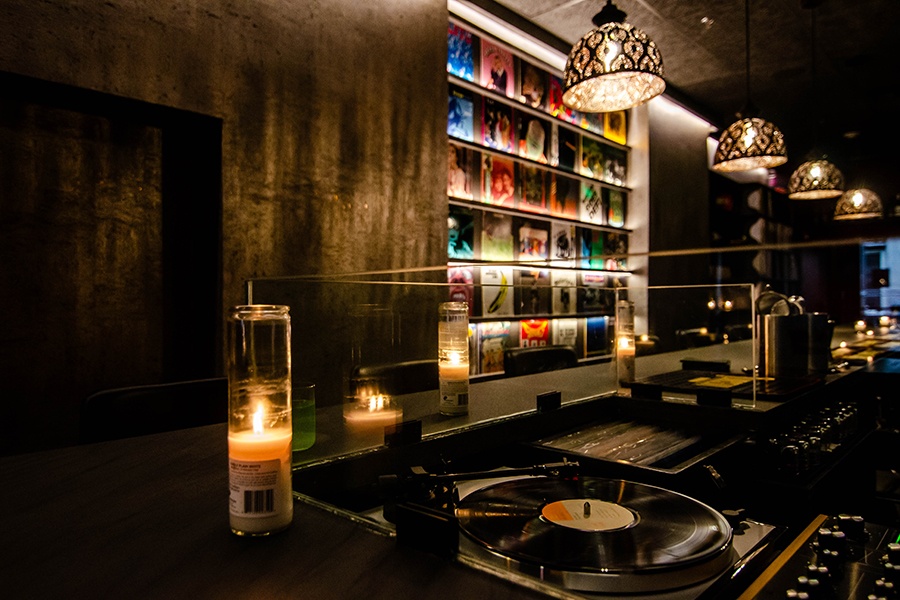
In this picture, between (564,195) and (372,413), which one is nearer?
(372,413)

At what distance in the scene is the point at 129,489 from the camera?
894mm

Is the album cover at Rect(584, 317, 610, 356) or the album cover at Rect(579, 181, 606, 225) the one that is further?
the album cover at Rect(579, 181, 606, 225)

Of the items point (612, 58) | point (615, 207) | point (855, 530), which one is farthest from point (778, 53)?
point (855, 530)

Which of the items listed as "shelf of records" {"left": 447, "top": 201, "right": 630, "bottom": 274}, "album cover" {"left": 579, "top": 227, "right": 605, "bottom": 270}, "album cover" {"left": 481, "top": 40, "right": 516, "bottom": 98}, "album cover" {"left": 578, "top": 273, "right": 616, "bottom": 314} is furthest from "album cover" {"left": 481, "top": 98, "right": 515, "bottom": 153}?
"album cover" {"left": 578, "top": 273, "right": 616, "bottom": 314}

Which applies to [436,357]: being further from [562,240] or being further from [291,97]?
[562,240]

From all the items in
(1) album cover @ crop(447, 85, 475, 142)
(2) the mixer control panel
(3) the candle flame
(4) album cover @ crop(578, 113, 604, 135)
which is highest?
(4) album cover @ crop(578, 113, 604, 135)

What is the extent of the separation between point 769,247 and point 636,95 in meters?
2.15

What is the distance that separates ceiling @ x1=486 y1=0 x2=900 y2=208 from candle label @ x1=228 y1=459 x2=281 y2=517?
4.23m

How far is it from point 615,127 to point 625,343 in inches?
177

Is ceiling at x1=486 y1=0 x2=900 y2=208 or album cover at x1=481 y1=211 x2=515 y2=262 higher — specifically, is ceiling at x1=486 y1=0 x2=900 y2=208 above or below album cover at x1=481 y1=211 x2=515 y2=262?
above

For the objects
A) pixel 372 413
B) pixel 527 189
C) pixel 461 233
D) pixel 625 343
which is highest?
pixel 527 189

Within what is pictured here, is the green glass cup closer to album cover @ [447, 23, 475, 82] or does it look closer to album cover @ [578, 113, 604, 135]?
album cover @ [447, 23, 475, 82]

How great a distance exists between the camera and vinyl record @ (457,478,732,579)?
727mm

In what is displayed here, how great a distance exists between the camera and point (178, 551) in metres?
0.68
